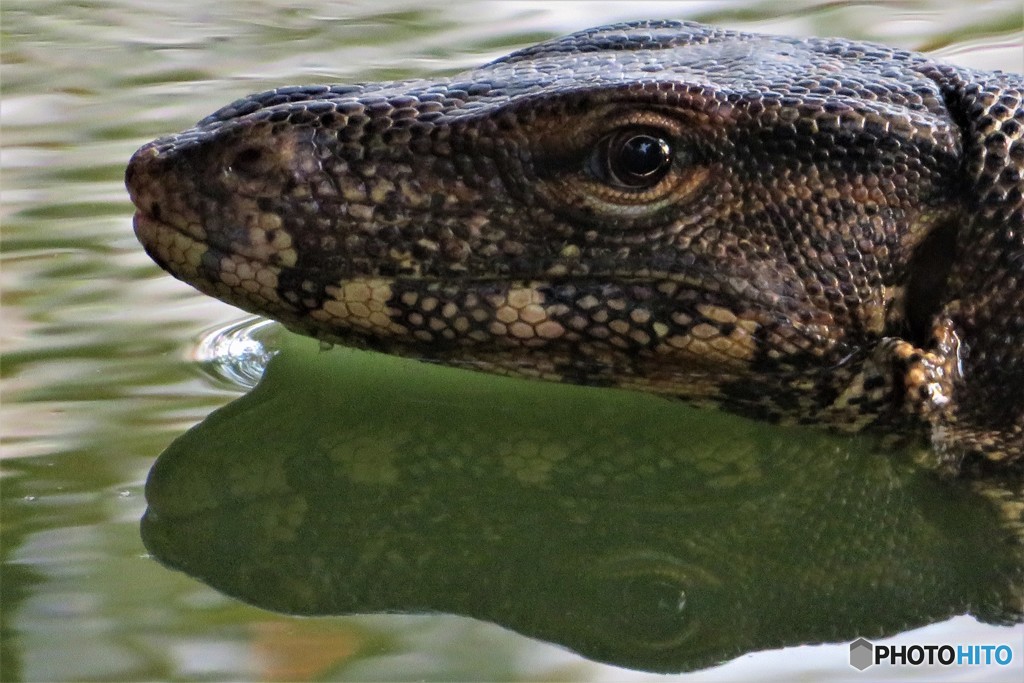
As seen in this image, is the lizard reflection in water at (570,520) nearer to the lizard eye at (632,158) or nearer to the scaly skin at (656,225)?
the scaly skin at (656,225)

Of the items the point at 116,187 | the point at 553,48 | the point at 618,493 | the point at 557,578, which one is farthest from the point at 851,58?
the point at 116,187

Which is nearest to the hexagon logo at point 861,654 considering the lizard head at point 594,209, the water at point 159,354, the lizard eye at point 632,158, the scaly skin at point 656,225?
the water at point 159,354

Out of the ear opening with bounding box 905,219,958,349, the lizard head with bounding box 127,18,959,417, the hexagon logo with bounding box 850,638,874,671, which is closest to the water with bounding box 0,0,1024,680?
the hexagon logo with bounding box 850,638,874,671

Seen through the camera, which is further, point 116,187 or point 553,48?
point 116,187

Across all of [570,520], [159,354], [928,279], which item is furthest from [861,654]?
[159,354]

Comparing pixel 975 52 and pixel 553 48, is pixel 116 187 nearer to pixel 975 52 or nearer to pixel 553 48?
pixel 553 48

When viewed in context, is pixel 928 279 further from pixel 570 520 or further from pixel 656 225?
pixel 570 520

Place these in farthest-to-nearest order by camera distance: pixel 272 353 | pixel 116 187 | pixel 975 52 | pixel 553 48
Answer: pixel 975 52 → pixel 116 187 → pixel 272 353 → pixel 553 48
